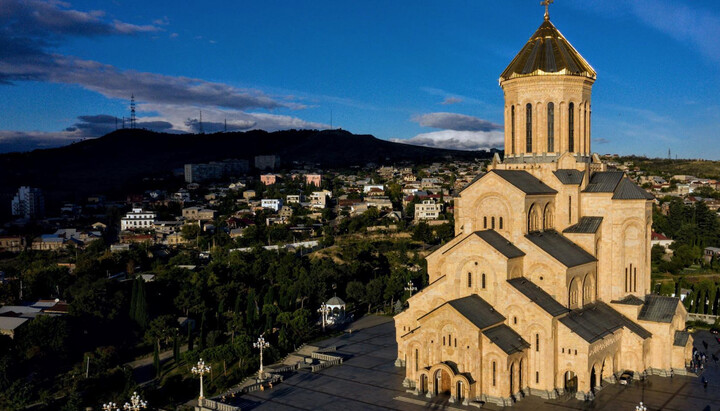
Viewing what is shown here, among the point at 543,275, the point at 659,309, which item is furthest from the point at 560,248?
the point at 659,309

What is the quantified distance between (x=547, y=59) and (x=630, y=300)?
41.3 feet

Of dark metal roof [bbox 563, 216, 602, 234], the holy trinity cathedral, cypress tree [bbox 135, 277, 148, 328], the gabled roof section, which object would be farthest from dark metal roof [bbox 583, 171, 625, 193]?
cypress tree [bbox 135, 277, 148, 328]

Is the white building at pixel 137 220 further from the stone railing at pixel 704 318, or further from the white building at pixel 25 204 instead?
the stone railing at pixel 704 318

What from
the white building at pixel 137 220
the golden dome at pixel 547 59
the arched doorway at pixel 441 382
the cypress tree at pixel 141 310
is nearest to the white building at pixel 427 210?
the white building at pixel 137 220

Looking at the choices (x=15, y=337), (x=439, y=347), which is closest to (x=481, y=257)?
(x=439, y=347)

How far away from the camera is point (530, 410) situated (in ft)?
76.1

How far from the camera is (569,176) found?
30.0 metres

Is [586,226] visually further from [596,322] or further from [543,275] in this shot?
[596,322]

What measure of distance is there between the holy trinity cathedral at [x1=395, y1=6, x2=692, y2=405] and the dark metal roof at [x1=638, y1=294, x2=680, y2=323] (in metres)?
0.05

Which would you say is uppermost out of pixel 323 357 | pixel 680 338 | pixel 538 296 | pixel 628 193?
pixel 628 193

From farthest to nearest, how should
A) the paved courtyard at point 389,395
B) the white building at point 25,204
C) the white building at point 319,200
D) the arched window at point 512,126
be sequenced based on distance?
1. the white building at point 25,204
2. the white building at point 319,200
3. the arched window at point 512,126
4. the paved courtyard at point 389,395

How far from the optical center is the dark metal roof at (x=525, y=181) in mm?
27631

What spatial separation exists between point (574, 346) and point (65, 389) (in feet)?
77.1

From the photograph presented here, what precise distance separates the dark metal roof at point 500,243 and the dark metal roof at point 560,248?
0.87 meters
